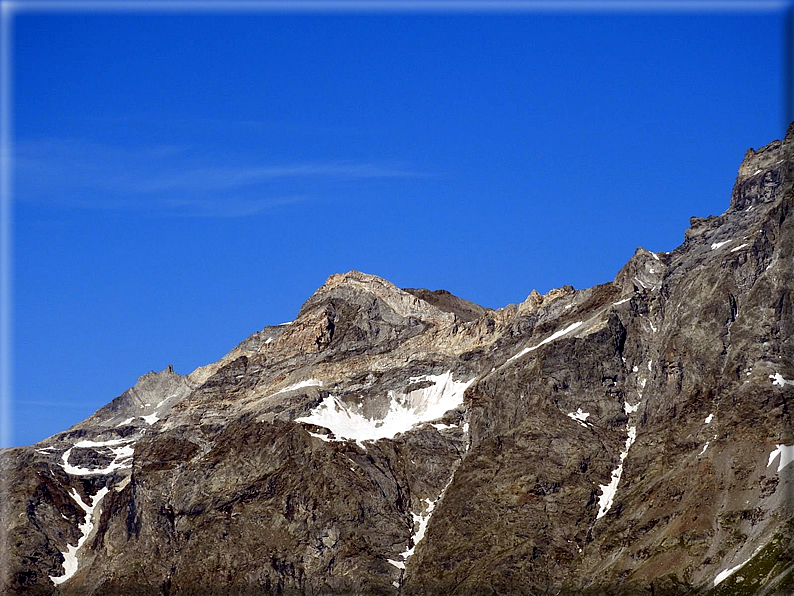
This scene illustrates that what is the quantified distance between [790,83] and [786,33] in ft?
14.0

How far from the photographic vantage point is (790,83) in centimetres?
15375

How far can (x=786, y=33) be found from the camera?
15188cm
